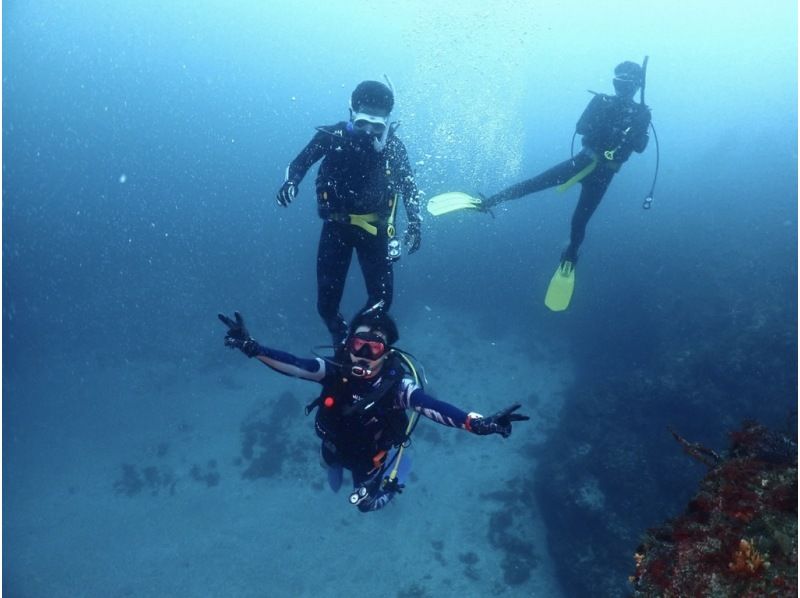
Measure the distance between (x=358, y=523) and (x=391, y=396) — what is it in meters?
9.67

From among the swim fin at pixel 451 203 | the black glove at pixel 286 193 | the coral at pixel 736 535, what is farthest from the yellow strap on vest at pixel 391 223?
the coral at pixel 736 535

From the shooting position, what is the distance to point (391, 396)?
4.89m

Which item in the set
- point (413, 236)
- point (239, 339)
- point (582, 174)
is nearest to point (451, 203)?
point (582, 174)

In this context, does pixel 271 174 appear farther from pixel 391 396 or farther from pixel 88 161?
pixel 391 396

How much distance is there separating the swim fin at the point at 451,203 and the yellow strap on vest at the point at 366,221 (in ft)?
8.75

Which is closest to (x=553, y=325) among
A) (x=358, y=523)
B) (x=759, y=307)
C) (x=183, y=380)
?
(x=759, y=307)

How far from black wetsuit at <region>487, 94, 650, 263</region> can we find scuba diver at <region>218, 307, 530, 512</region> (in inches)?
201

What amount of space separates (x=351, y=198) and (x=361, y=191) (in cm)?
16

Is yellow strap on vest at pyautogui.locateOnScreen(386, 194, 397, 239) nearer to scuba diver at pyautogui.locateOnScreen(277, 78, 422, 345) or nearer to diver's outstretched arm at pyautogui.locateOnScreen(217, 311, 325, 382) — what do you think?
scuba diver at pyautogui.locateOnScreen(277, 78, 422, 345)

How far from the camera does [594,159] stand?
8023mm

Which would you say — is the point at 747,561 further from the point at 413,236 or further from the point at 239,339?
the point at 413,236

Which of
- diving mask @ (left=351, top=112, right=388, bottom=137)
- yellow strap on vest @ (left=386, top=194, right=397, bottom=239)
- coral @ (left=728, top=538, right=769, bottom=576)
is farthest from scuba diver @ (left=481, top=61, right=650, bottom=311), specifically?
coral @ (left=728, top=538, right=769, bottom=576)

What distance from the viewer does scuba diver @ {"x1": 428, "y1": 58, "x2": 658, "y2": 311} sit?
7.59 meters

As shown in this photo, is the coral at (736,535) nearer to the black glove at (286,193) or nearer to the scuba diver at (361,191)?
the scuba diver at (361,191)
